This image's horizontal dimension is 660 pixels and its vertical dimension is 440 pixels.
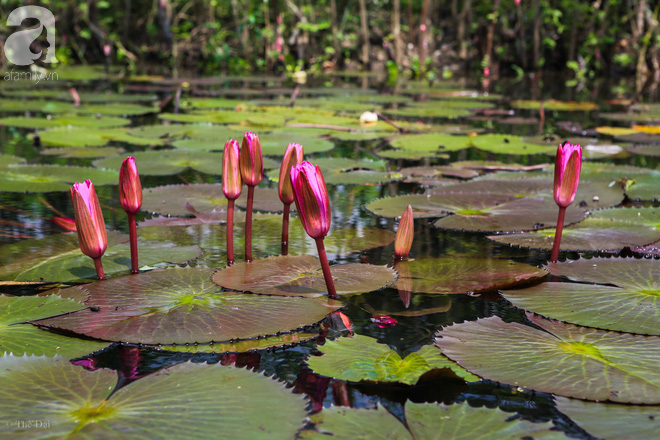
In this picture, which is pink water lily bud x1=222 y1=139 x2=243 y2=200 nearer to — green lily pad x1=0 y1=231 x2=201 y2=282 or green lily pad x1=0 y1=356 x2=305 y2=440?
green lily pad x1=0 y1=231 x2=201 y2=282

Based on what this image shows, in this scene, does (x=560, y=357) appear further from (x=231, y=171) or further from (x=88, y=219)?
(x=88, y=219)

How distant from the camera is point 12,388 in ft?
3.51

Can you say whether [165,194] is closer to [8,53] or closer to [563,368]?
[563,368]

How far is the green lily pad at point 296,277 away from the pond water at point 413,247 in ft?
0.12

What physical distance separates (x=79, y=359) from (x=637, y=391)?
3.32ft

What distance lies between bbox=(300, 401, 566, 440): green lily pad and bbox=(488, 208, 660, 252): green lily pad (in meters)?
1.14

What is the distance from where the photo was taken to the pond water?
1.18 m

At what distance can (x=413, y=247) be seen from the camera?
212 cm

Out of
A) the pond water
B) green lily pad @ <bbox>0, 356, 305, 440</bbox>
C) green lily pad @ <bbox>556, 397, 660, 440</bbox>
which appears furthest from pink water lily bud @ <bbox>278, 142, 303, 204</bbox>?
green lily pad @ <bbox>556, 397, 660, 440</bbox>

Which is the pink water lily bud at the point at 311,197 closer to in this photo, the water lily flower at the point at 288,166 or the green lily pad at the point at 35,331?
the water lily flower at the point at 288,166

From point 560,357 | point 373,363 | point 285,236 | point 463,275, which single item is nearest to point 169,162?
point 285,236

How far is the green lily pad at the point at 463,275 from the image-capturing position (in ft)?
5.42

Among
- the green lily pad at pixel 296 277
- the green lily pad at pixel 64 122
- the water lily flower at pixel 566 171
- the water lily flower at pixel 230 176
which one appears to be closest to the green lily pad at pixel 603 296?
the water lily flower at pixel 566 171

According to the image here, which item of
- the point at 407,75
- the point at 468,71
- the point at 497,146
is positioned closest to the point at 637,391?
the point at 497,146
